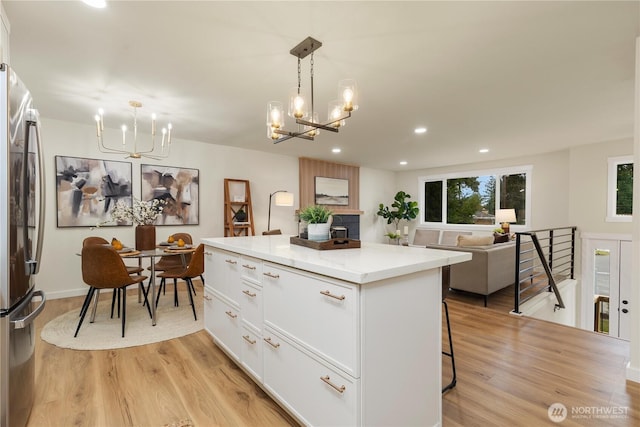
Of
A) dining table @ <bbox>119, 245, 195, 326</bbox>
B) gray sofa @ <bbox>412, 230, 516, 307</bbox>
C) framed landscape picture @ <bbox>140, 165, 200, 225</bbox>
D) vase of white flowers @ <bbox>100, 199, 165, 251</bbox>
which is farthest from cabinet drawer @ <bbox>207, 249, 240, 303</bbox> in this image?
framed landscape picture @ <bbox>140, 165, 200, 225</bbox>

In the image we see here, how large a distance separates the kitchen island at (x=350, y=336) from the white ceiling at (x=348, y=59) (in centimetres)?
145

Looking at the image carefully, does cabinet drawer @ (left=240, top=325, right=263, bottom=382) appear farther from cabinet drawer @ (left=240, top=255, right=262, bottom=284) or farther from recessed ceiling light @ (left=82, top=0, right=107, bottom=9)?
recessed ceiling light @ (left=82, top=0, right=107, bottom=9)

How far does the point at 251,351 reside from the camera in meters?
1.97

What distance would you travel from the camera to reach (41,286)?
395 cm

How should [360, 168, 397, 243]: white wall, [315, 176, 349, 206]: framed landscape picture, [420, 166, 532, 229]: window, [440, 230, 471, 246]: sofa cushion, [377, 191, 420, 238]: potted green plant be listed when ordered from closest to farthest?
1. [420, 166, 532, 229]: window
2. [315, 176, 349, 206]: framed landscape picture
3. [440, 230, 471, 246]: sofa cushion
4. [360, 168, 397, 243]: white wall
5. [377, 191, 420, 238]: potted green plant

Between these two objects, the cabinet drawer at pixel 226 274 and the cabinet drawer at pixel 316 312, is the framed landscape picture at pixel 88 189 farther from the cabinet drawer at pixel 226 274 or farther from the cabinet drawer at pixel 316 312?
the cabinet drawer at pixel 316 312

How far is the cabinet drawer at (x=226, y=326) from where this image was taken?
214 cm

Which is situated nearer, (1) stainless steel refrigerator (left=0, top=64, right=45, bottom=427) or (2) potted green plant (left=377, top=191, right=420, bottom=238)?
(1) stainless steel refrigerator (left=0, top=64, right=45, bottom=427)

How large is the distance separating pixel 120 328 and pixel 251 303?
1919mm

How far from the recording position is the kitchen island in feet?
4.13

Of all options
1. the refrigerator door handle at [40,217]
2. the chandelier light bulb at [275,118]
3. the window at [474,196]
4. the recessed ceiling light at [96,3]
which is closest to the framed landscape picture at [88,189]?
the refrigerator door handle at [40,217]

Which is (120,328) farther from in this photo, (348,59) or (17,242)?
(348,59)

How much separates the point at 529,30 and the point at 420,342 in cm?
209

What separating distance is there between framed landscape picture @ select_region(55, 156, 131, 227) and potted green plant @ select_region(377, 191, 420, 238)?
584 cm
